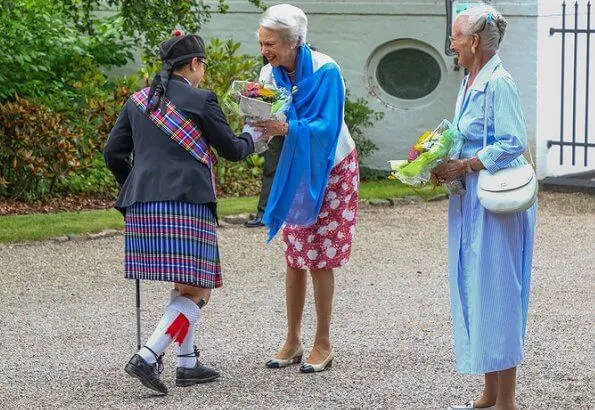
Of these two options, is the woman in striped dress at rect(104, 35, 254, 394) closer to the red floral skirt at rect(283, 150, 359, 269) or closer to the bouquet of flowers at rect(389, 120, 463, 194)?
the red floral skirt at rect(283, 150, 359, 269)

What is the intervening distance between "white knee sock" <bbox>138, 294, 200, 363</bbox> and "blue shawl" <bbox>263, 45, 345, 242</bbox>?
59 cm

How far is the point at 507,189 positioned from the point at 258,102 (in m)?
1.32

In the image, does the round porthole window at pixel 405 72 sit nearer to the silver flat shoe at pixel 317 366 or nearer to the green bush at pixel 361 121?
the green bush at pixel 361 121

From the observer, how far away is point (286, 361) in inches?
245

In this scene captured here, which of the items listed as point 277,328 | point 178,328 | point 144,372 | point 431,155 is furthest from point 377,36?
point 431,155

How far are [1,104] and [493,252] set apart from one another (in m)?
7.81

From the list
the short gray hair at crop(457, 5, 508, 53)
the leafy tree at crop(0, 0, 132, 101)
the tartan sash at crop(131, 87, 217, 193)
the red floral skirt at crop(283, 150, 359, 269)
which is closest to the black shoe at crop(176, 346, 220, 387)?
the red floral skirt at crop(283, 150, 359, 269)

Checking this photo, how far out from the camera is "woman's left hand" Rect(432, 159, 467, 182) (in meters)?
5.11

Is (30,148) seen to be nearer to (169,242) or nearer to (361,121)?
(361,121)

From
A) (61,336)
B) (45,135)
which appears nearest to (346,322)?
(61,336)

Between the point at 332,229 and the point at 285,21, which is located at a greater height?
the point at 285,21

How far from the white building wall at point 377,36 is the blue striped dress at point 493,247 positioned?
878 cm

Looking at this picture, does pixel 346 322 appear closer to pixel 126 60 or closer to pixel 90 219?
pixel 90 219

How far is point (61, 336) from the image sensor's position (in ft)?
22.7
